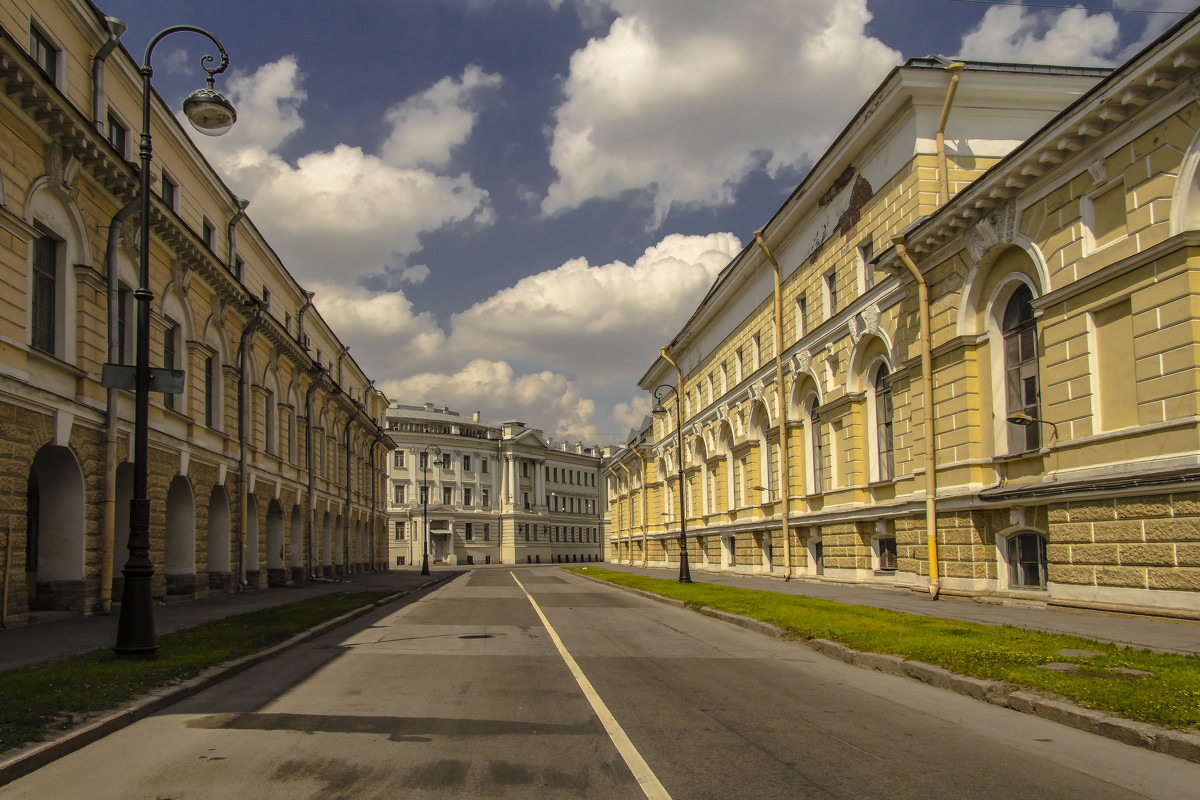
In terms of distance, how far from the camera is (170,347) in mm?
23484

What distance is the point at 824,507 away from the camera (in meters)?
28.9

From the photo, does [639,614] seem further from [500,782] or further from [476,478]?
[476,478]

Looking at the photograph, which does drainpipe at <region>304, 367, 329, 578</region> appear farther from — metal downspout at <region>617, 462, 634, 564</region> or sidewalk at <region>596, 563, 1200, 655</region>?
metal downspout at <region>617, 462, 634, 564</region>

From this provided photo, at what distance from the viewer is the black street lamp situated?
10.4 meters

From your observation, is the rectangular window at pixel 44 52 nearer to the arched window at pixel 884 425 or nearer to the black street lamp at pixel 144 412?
the black street lamp at pixel 144 412

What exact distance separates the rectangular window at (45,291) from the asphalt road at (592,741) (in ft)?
28.9

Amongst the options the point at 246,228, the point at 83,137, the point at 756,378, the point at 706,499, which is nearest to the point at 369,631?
the point at 83,137

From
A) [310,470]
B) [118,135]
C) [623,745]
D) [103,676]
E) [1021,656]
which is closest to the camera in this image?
[623,745]

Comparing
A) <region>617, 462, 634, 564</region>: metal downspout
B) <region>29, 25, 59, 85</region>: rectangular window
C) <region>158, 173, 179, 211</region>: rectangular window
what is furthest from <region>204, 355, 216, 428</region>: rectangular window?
<region>617, 462, 634, 564</region>: metal downspout

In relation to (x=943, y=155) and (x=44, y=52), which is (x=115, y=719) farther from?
(x=943, y=155)

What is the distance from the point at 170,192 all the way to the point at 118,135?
12.6 ft

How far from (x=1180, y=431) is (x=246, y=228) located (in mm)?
28386

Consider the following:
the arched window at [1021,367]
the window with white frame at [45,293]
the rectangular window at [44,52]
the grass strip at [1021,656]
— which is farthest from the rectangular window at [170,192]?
the arched window at [1021,367]

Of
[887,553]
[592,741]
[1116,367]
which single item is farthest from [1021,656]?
[887,553]
